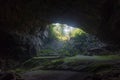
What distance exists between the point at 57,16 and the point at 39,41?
5829 millimetres

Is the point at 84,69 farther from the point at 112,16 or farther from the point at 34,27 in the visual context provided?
the point at 34,27

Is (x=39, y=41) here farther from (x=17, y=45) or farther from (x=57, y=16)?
(x=57, y=16)

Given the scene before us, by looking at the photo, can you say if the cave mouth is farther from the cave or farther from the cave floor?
the cave floor

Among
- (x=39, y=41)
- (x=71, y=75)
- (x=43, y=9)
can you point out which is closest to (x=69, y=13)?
(x=43, y=9)

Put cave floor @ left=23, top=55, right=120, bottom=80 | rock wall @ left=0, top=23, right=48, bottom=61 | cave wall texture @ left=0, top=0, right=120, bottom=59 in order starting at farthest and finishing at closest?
rock wall @ left=0, top=23, right=48, bottom=61
cave wall texture @ left=0, top=0, right=120, bottom=59
cave floor @ left=23, top=55, right=120, bottom=80

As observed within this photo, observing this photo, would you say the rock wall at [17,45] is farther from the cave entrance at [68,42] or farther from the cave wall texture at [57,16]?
the cave entrance at [68,42]

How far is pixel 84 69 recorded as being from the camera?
9523mm

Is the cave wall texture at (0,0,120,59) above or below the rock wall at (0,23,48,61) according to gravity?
above

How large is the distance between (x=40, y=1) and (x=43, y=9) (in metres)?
1.08

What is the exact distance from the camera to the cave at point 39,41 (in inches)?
359

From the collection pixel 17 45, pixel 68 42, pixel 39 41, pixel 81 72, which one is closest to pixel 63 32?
pixel 68 42

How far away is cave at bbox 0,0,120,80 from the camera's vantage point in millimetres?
9125

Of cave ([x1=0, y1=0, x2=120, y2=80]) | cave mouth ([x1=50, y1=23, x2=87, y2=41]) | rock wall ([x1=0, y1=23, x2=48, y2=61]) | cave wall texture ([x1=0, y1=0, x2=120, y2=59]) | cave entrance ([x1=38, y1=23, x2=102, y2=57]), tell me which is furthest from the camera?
cave mouth ([x1=50, y1=23, x2=87, y2=41])

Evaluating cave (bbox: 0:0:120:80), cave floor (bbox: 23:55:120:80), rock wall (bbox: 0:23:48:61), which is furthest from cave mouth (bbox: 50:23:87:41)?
cave floor (bbox: 23:55:120:80)
